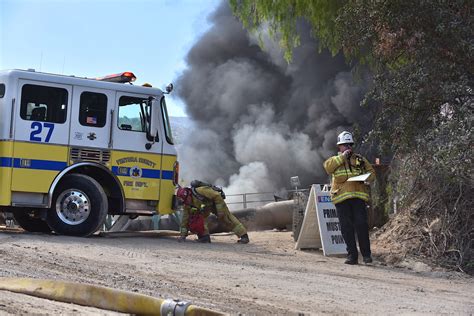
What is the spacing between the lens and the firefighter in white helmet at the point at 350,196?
956 centimetres

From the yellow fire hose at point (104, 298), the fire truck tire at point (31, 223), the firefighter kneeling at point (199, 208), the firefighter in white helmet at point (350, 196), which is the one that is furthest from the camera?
the fire truck tire at point (31, 223)

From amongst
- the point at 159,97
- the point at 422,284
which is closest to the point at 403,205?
the point at 422,284

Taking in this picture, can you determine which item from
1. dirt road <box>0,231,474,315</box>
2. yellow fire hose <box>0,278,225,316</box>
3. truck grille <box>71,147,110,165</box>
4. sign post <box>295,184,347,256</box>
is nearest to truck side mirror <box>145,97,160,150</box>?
truck grille <box>71,147,110,165</box>

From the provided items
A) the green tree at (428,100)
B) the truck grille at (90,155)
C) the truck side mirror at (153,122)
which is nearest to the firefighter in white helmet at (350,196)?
the green tree at (428,100)

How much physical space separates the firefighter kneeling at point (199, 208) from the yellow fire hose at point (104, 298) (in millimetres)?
5981

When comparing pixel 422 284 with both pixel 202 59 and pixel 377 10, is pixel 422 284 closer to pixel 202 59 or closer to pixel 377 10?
pixel 377 10

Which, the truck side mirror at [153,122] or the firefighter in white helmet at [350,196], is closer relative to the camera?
the firefighter in white helmet at [350,196]

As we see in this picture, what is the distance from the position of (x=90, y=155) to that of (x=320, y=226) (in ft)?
12.1

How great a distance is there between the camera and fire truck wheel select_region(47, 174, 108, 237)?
1042 centimetres

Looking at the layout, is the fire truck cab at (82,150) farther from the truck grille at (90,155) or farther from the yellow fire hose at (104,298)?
the yellow fire hose at (104,298)

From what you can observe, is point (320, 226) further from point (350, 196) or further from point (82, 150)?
point (82, 150)

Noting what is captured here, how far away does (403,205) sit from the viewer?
11.1 metres

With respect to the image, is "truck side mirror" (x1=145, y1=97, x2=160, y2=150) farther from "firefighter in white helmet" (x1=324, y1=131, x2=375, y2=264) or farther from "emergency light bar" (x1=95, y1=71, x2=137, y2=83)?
"firefighter in white helmet" (x1=324, y1=131, x2=375, y2=264)

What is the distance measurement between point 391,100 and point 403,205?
6.27ft
